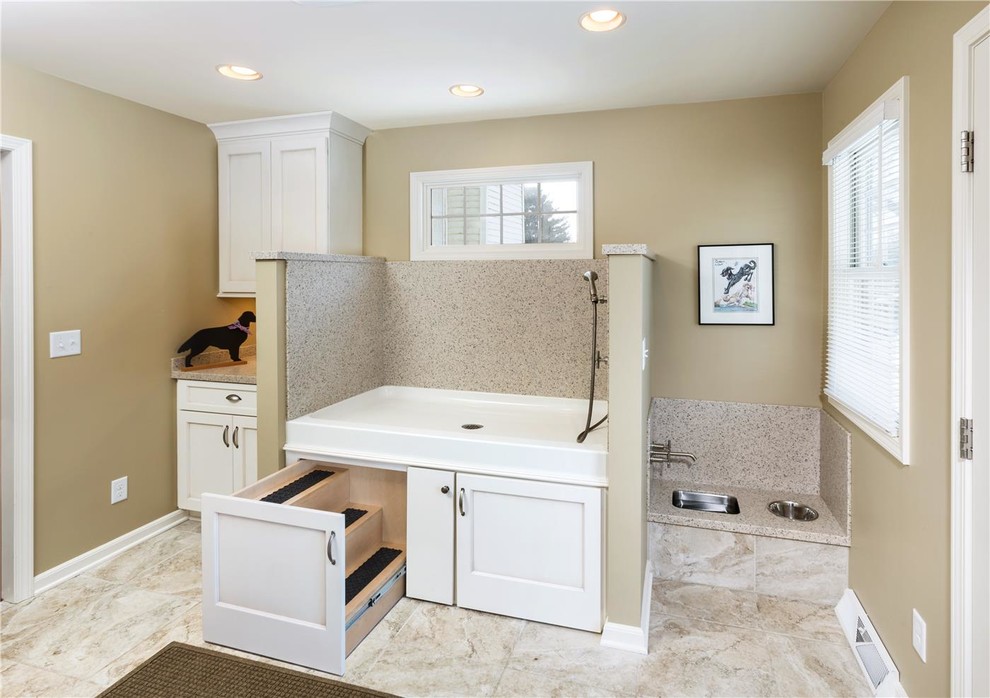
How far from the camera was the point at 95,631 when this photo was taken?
2.34 meters

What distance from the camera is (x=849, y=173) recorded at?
239cm

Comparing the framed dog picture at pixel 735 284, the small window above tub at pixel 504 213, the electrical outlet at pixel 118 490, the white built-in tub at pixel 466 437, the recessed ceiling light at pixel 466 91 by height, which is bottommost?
the electrical outlet at pixel 118 490

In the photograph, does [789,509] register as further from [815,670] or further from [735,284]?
[735,284]

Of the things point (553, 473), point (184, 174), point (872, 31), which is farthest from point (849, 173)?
point (184, 174)

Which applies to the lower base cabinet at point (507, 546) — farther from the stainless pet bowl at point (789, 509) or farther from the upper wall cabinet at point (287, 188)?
the upper wall cabinet at point (287, 188)

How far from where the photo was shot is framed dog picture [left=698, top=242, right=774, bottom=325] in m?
2.88

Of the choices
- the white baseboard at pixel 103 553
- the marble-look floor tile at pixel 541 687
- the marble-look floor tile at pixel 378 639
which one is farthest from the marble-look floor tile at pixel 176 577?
the marble-look floor tile at pixel 541 687

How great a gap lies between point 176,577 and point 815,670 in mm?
2803

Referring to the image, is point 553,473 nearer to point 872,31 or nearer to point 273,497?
point 273,497

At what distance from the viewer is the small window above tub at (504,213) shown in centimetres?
313

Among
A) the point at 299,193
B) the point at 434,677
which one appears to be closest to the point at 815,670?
the point at 434,677

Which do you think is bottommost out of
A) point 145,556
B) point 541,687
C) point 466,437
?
point 541,687

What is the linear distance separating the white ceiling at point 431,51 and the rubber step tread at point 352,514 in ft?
6.69

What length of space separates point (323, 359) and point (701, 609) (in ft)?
6.93
